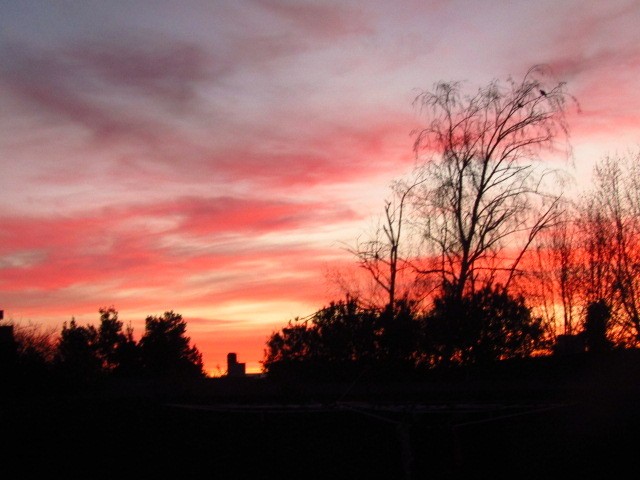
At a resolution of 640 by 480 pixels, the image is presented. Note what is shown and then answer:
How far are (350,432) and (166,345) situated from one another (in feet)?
133

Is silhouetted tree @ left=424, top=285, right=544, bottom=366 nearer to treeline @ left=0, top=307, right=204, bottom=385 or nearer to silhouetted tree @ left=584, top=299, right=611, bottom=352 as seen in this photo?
silhouetted tree @ left=584, top=299, right=611, bottom=352

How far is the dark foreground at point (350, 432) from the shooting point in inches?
526

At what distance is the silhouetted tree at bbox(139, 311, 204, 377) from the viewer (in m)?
52.5

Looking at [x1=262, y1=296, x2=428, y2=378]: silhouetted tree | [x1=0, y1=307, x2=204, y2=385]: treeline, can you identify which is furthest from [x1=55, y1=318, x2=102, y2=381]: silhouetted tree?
[x1=262, y1=296, x2=428, y2=378]: silhouetted tree

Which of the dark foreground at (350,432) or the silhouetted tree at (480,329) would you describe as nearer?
the dark foreground at (350,432)

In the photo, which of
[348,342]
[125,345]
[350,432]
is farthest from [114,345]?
[350,432]

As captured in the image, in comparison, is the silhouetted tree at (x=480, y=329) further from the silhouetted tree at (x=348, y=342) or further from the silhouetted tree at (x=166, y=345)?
the silhouetted tree at (x=166, y=345)

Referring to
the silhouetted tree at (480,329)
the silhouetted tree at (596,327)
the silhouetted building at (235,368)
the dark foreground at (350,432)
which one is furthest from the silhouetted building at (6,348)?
the silhouetted tree at (596,327)

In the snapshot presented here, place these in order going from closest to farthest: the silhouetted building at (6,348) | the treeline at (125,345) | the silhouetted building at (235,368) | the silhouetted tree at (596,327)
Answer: the silhouetted building at (6,348), the silhouetted building at (235,368), the silhouetted tree at (596,327), the treeline at (125,345)

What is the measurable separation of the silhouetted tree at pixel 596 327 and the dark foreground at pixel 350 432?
571 inches

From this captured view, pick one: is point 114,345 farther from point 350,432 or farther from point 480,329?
point 350,432

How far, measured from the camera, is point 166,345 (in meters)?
54.1

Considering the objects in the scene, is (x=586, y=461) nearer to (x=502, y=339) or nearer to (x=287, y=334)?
(x=502, y=339)

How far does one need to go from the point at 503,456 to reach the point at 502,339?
1678 cm
